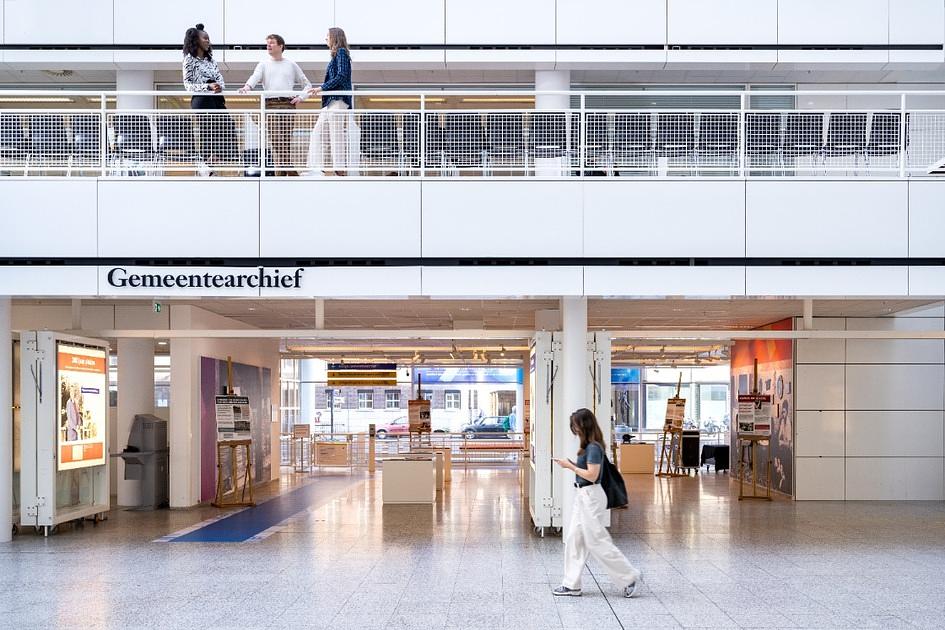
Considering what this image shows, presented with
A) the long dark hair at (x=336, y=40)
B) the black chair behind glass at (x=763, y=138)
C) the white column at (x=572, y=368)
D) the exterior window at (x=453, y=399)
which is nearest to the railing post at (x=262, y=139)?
the long dark hair at (x=336, y=40)

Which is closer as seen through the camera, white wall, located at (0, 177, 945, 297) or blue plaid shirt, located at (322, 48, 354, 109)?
white wall, located at (0, 177, 945, 297)

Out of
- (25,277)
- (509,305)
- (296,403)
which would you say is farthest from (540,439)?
(296,403)

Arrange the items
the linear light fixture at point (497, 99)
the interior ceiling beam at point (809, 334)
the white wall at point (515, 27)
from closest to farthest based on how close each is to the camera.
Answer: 1. the interior ceiling beam at point (809, 334)
2. the white wall at point (515, 27)
3. the linear light fixture at point (497, 99)

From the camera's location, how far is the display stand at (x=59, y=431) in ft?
47.0

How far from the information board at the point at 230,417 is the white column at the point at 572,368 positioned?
6577 mm

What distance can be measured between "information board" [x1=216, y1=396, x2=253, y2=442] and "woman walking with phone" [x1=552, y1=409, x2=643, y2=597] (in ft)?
31.1

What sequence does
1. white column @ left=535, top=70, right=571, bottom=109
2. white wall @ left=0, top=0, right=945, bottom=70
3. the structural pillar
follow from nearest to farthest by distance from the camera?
white wall @ left=0, top=0, right=945, bottom=70 → white column @ left=535, top=70, right=571, bottom=109 → the structural pillar

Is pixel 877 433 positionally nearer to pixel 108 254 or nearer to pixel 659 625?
pixel 659 625

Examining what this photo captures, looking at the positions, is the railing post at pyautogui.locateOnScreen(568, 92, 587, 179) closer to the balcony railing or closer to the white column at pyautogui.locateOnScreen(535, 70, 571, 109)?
the balcony railing

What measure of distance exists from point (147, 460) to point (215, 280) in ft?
20.0

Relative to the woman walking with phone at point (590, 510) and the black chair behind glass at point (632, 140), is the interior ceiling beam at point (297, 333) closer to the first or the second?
the black chair behind glass at point (632, 140)

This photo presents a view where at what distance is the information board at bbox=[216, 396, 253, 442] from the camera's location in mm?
17812

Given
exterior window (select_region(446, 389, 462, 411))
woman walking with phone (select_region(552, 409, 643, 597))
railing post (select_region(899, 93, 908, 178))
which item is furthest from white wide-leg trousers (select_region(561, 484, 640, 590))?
exterior window (select_region(446, 389, 462, 411))

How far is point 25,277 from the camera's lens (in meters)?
12.9
